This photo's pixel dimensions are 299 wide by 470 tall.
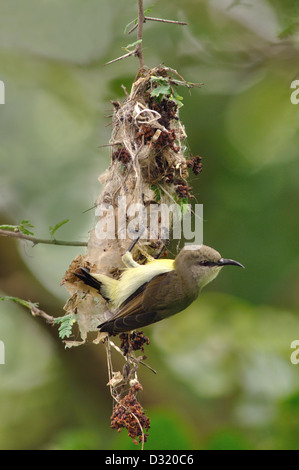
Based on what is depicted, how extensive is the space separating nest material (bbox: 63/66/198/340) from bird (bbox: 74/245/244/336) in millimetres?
85

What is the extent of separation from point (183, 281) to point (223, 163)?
6.64 ft

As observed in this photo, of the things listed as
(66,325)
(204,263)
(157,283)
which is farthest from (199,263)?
(66,325)

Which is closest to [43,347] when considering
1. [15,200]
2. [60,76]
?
[15,200]

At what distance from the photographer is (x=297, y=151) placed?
4824mm

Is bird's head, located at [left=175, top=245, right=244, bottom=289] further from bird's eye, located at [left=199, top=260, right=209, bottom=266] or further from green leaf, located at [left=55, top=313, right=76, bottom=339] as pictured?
green leaf, located at [left=55, top=313, right=76, bottom=339]

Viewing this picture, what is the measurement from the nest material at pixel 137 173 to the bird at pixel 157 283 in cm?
9

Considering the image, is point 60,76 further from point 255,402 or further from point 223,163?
point 255,402

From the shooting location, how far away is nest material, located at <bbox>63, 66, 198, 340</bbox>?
10.6 feet

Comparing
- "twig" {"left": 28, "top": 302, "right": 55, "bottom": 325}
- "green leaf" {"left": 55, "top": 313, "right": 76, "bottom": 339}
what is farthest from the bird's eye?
"twig" {"left": 28, "top": 302, "right": 55, "bottom": 325}

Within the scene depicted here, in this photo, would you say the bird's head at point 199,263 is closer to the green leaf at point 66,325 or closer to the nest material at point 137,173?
the nest material at point 137,173

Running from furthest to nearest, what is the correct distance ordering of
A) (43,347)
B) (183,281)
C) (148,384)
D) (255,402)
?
(43,347) → (148,384) → (255,402) → (183,281)

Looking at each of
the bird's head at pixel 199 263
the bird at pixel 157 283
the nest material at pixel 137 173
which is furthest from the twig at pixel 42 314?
the bird's head at pixel 199 263

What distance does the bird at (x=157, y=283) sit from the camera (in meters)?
3.16

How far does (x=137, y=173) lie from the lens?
3.21 m
